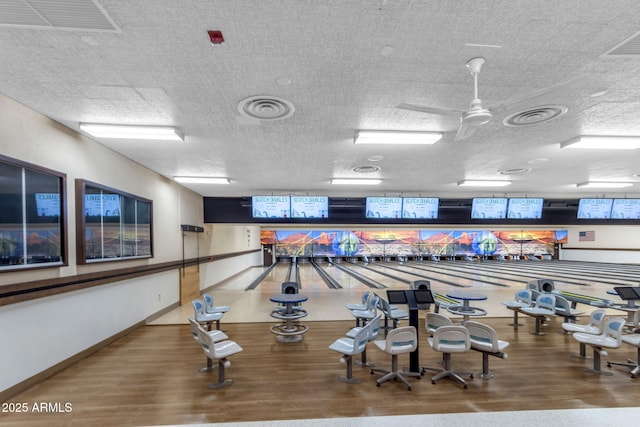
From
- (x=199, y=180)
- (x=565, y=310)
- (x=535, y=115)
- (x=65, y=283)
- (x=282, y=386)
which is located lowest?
(x=282, y=386)

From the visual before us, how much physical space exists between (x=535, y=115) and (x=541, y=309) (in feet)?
10.9

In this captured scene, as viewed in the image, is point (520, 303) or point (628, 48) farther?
point (520, 303)

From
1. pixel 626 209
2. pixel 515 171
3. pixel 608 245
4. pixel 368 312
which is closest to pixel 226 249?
pixel 368 312

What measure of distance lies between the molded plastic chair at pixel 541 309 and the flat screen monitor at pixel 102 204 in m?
6.50

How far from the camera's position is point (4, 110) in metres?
2.63

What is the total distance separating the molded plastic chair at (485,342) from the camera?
2924 mm

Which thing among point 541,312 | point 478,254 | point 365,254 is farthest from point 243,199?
point 478,254

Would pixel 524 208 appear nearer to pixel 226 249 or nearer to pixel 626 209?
pixel 626 209

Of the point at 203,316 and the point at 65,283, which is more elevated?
the point at 65,283

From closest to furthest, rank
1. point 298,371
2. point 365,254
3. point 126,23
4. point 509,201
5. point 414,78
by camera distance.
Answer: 1. point 126,23
2. point 414,78
3. point 298,371
4. point 509,201
5. point 365,254

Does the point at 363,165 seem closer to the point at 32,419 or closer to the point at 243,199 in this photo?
the point at 243,199

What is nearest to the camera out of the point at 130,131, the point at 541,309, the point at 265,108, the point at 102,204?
the point at 265,108

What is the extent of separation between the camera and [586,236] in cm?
1608

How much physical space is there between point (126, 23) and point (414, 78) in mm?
1994
